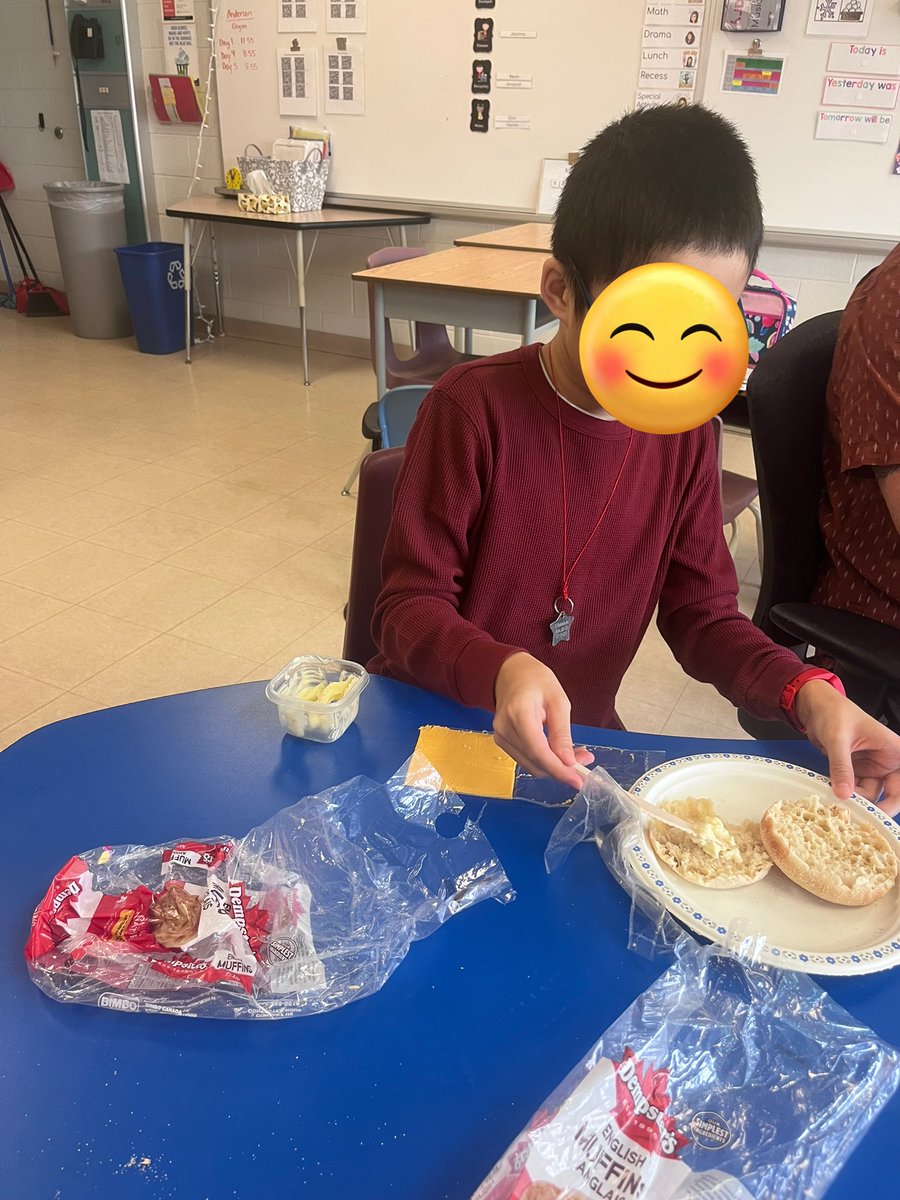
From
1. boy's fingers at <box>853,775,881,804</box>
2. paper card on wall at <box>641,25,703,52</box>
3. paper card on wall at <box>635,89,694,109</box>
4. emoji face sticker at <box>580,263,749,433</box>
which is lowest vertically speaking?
boy's fingers at <box>853,775,881,804</box>

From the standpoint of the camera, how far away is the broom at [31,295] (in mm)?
5684

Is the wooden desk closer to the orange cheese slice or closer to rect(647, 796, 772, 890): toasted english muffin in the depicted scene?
the orange cheese slice

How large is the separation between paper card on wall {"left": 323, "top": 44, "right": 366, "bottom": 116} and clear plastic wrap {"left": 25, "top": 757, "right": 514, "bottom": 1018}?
4.52 meters

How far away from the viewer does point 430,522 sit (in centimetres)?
99

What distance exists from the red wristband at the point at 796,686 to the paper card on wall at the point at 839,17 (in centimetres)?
352

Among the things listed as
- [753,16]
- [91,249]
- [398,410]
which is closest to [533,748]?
[398,410]

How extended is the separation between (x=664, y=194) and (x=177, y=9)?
16.9ft

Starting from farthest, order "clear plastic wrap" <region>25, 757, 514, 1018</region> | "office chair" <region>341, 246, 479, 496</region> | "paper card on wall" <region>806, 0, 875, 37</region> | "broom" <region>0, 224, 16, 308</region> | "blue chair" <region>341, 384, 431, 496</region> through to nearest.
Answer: "broom" <region>0, 224, 16, 308</region> → "paper card on wall" <region>806, 0, 875, 37</region> → "office chair" <region>341, 246, 479, 496</region> → "blue chair" <region>341, 384, 431, 496</region> → "clear plastic wrap" <region>25, 757, 514, 1018</region>

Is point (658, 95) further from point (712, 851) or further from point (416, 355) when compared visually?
point (712, 851)

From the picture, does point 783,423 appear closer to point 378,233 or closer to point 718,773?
point 718,773

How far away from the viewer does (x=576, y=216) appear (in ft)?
2.61

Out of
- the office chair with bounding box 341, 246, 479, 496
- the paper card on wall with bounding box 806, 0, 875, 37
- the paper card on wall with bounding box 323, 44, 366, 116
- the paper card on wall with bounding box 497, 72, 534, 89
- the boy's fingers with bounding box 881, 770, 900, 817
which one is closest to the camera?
the boy's fingers with bounding box 881, 770, 900, 817

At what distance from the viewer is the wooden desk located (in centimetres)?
352

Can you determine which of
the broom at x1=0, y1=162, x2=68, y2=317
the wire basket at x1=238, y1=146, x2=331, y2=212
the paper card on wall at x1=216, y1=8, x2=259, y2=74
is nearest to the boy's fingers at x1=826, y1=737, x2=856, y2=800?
the wire basket at x1=238, y1=146, x2=331, y2=212
